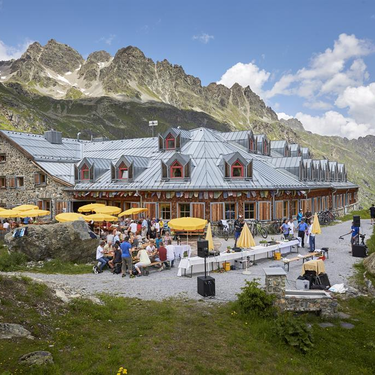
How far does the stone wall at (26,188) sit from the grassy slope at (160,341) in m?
23.7

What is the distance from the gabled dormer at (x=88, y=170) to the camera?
3297cm

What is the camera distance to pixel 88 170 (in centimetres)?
3319

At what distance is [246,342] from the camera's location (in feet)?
29.9

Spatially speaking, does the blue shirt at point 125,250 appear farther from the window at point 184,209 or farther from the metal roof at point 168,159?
the window at point 184,209

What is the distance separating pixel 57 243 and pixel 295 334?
41.1 feet

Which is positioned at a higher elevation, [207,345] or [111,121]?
[111,121]

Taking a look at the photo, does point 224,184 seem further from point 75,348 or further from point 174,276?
point 75,348

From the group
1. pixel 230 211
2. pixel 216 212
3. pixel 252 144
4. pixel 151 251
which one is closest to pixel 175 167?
pixel 216 212

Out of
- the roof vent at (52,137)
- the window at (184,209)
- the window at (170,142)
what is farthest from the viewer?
the roof vent at (52,137)

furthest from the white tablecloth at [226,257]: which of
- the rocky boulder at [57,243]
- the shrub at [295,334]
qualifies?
the shrub at [295,334]

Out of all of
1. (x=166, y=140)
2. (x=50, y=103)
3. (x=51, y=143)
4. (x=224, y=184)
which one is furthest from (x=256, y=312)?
(x=50, y=103)

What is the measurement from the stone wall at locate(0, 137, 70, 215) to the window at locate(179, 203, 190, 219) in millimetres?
11694

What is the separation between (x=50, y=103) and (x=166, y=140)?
17099 centimetres

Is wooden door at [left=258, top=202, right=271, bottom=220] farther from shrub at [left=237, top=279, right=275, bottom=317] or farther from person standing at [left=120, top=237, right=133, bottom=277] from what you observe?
shrub at [left=237, top=279, right=275, bottom=317]
